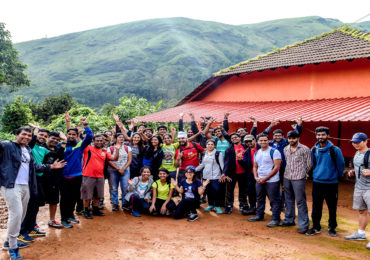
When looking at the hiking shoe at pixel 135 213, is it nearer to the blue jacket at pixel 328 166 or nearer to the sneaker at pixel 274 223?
the sneaker at pixel 274 223

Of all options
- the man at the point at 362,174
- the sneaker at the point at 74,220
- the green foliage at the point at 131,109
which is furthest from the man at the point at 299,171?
the green foliage at the point at 131,109

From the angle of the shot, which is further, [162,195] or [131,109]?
[131,109]

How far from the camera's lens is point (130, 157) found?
6.62 meters

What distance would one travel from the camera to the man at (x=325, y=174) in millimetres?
5000

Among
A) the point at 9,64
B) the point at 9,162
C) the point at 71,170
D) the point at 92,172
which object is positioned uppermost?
the point at 9,64

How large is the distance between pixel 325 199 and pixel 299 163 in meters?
0.69

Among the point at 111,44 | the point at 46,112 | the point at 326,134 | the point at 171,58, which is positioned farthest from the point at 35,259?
the point at 111,44

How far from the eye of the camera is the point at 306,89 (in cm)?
1116

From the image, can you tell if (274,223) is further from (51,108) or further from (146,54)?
(146,54)

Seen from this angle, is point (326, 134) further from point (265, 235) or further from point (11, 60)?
point (11, 60)

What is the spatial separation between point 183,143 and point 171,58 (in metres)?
87.1

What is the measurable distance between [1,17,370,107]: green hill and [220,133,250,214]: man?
5125cm

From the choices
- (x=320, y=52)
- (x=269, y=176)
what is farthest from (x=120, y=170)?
(x=320, y=52)

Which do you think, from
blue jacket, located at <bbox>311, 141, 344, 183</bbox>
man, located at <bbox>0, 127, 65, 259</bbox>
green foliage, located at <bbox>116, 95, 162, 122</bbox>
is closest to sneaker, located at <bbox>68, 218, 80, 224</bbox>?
man, located at <bbox>0, 127, 65, 259</bbox>
